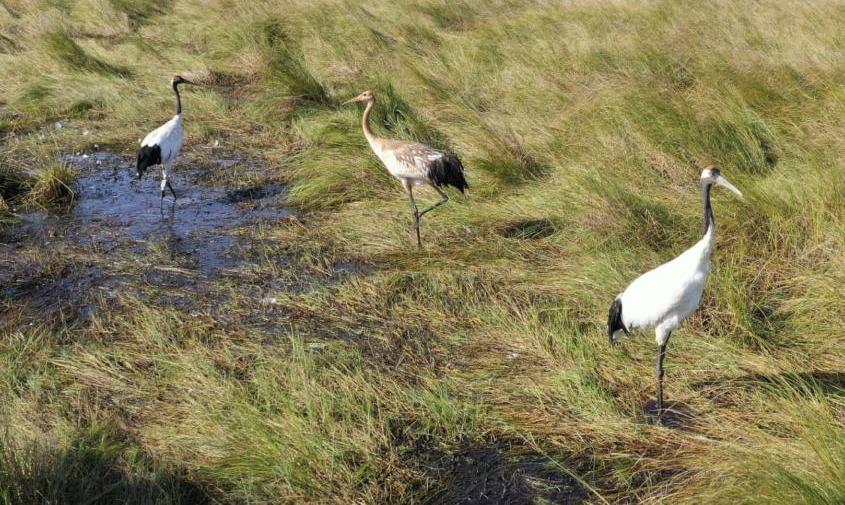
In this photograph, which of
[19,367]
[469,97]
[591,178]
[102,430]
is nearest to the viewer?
[102,430]

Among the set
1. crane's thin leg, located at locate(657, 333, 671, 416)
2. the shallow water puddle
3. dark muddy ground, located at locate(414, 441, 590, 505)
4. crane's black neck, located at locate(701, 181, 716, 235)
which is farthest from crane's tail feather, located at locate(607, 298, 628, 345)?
the shallow water puddle

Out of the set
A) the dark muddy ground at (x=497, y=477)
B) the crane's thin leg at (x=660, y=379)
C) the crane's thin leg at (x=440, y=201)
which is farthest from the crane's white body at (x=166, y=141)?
the crane's thin leg at (x=660, y=379)

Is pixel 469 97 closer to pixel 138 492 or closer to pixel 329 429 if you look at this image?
pixel 329 429

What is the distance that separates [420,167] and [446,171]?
0.20 metres

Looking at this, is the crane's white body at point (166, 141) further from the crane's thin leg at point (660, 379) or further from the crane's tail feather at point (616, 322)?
the crane's thin leg at point (660, 379)

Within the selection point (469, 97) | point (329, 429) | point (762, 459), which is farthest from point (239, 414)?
point (469, 97)

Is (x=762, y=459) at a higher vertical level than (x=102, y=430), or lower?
higher

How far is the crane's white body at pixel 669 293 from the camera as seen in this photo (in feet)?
11.2

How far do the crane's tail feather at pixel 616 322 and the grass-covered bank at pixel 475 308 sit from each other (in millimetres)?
207

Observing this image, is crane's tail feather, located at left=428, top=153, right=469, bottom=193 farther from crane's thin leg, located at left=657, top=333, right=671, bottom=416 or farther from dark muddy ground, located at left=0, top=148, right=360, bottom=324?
crane's thin leg, located at left=657, top=333, right=671, bottom=416

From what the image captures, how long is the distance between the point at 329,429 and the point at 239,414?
37cm

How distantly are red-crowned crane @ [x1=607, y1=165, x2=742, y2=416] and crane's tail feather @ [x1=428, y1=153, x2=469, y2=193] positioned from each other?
7.42ft

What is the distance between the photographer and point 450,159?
18.9 feet

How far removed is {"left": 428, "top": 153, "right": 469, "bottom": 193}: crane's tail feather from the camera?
575 cm
